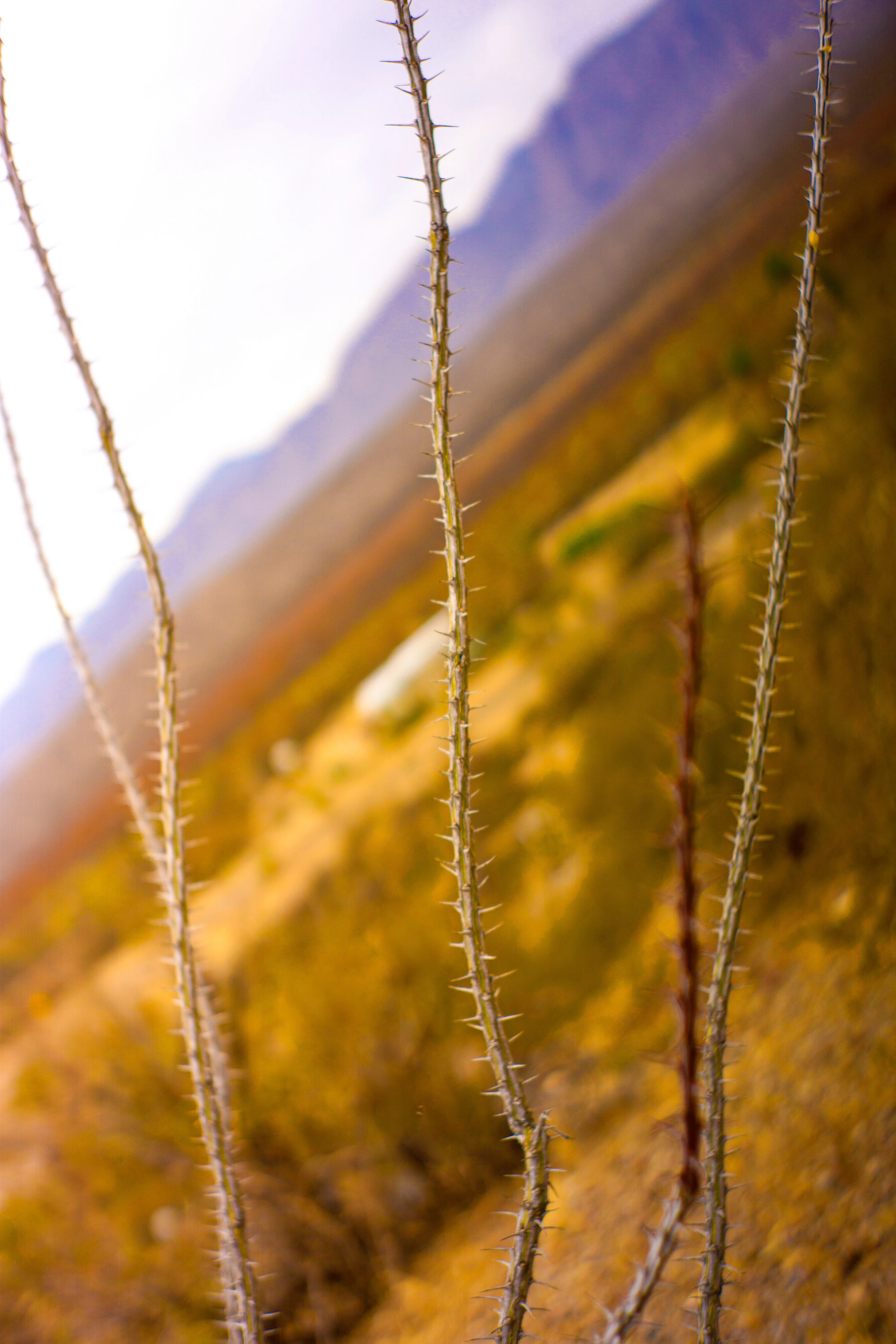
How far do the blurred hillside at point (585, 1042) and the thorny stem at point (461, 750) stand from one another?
11cm

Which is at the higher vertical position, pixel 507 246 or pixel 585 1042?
pixel 507 246

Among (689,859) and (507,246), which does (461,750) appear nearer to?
(689,859)

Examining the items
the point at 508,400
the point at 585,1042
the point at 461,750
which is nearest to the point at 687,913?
the point at 461,750

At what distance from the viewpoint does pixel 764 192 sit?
3544 cm

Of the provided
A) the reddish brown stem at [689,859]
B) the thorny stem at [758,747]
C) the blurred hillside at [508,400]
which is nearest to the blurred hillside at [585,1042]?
the reddish brown stem at [689,859]

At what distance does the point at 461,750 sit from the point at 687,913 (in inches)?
25.8

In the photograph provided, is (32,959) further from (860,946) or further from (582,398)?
(582,398)

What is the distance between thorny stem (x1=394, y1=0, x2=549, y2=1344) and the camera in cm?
83

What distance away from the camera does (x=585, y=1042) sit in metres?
3.66

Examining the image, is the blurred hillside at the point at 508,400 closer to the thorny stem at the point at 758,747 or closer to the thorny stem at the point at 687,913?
the thorny stem at the point at 758,747

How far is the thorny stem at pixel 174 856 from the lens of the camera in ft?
3.18

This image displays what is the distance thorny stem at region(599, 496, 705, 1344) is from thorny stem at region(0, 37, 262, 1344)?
552 mm

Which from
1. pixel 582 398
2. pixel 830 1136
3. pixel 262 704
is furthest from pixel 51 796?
pixel 830 1136

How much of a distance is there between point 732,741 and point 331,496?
60.0m
